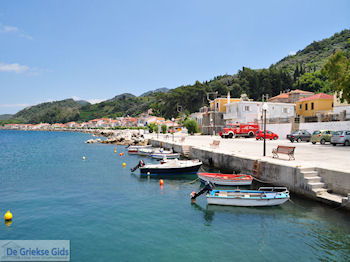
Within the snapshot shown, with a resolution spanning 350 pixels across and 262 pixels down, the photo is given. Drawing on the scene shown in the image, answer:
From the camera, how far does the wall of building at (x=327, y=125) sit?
31.2 meters

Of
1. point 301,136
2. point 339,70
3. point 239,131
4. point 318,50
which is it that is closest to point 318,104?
point 239,131

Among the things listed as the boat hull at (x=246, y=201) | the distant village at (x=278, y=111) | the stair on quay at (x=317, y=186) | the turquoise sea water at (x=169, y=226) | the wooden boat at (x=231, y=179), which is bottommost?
the turquoise sea water at (x=169, y=226)

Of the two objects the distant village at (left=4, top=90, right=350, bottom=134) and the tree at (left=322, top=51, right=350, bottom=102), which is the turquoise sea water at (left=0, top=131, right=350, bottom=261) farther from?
the distant village at (left=4, top=90, right=350, bottom=134)

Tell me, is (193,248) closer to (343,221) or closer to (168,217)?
(168,217)

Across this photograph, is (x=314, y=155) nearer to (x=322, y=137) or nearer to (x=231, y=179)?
(x=231, y=179)

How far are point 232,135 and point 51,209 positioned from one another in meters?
34.4

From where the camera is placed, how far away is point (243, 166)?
60.5ft

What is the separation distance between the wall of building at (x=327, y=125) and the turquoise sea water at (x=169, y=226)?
76.5ft

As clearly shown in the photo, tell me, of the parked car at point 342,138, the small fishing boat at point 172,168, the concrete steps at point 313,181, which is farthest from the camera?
the parked car at point 342,138

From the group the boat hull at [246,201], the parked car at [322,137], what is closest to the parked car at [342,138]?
the parked car at [322,137]

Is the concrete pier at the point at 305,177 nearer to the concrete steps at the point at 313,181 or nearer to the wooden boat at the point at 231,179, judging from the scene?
the concrete steps at the point at 313,181

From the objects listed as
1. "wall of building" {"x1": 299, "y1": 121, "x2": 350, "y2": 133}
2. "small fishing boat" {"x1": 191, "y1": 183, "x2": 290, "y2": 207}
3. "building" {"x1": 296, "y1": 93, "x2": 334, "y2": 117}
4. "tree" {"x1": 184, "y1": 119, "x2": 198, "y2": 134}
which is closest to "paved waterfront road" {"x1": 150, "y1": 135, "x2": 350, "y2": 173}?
"small fishing boat" {"x1": 191, "y1": 183, "x2": 290, "y2": 207}

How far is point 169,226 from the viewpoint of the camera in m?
10.9

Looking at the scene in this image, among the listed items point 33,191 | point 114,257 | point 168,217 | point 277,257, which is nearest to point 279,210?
point 277,257
